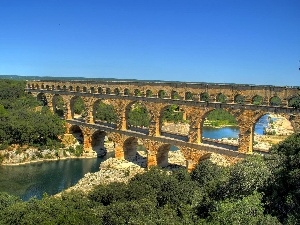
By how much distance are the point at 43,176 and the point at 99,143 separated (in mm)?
10067

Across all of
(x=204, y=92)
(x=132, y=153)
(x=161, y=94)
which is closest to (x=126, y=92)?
(x=161, y=94)

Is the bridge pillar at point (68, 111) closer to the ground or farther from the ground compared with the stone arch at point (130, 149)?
farther from the ground

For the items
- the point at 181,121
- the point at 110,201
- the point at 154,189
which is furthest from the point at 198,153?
the point at 181,121

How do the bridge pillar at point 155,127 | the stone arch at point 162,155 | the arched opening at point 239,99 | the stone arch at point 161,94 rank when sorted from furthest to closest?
1. the stone arch at point 162,155
2. the bridge pillar at point 155,127
3. the stone arch at point 161,94
4. the arched opening at point 239,99

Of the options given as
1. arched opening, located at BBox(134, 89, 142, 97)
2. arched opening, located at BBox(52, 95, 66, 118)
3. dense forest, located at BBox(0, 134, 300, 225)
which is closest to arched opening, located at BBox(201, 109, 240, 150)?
arched opening, located at BBox(52, 95, 66, 118)

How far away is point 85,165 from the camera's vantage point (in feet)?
124

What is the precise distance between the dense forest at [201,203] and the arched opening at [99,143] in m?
20.1

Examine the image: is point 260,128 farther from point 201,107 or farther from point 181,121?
point 201,107

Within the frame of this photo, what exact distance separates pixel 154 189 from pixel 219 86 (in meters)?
10.7

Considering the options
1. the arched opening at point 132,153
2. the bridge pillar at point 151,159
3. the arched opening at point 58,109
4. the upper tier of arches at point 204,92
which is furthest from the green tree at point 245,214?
the arched opening at point 58,109

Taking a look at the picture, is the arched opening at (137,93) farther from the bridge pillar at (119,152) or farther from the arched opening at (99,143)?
the arched opening at (99,143)

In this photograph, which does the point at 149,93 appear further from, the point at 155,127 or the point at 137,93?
the point at 155,127

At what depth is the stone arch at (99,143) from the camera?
4144cm

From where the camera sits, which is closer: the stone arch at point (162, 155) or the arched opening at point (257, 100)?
the arched opening at point (257, 100)
